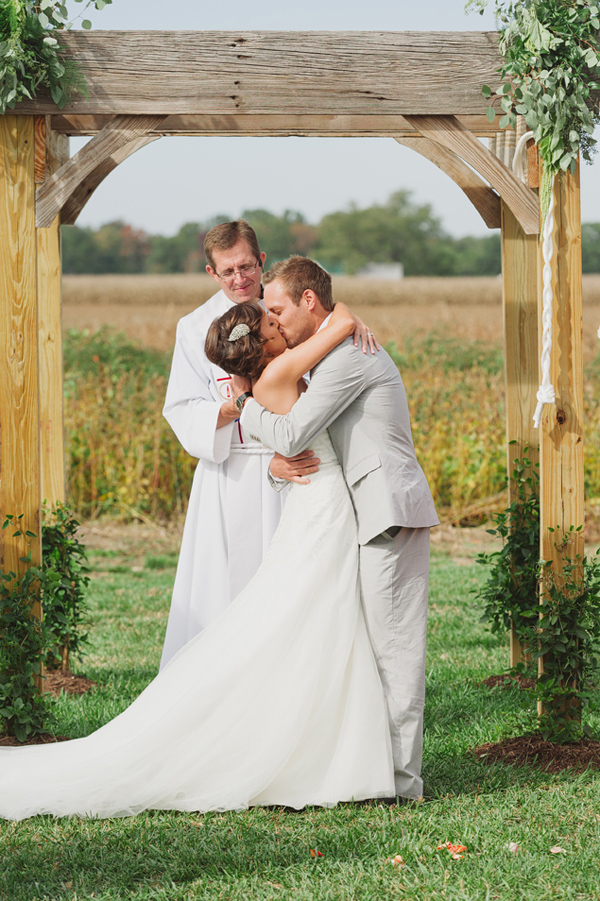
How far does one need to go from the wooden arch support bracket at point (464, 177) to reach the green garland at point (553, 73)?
0.40 meters

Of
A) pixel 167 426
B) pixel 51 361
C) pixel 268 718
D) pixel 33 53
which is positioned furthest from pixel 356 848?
pixel 167 426

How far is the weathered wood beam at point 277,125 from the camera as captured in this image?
4.49 meters

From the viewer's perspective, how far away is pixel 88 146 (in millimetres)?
4066

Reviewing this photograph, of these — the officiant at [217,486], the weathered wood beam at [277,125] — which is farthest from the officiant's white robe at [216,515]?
the weathered wood beam at [277,125]

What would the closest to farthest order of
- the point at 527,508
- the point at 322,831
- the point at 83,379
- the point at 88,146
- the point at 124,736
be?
the point at 322,831 < the point at 124,736 < the point at 88,146 < the point at 527,508 < the point at 83,379

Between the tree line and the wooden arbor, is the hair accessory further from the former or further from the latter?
the tree line

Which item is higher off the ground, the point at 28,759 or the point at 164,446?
the point at 164,446

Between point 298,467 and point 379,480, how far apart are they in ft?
1.11

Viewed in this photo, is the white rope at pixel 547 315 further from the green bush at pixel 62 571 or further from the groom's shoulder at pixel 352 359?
the green bush at pixel 62 571

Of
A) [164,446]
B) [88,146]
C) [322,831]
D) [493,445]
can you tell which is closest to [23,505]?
[88,146]

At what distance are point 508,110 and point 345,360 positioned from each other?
4.27 ft

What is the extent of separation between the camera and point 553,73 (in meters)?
3.88

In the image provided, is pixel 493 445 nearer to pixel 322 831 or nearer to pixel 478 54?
pixel 478 54

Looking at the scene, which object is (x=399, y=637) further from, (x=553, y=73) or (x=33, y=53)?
(x=33, y=53)
